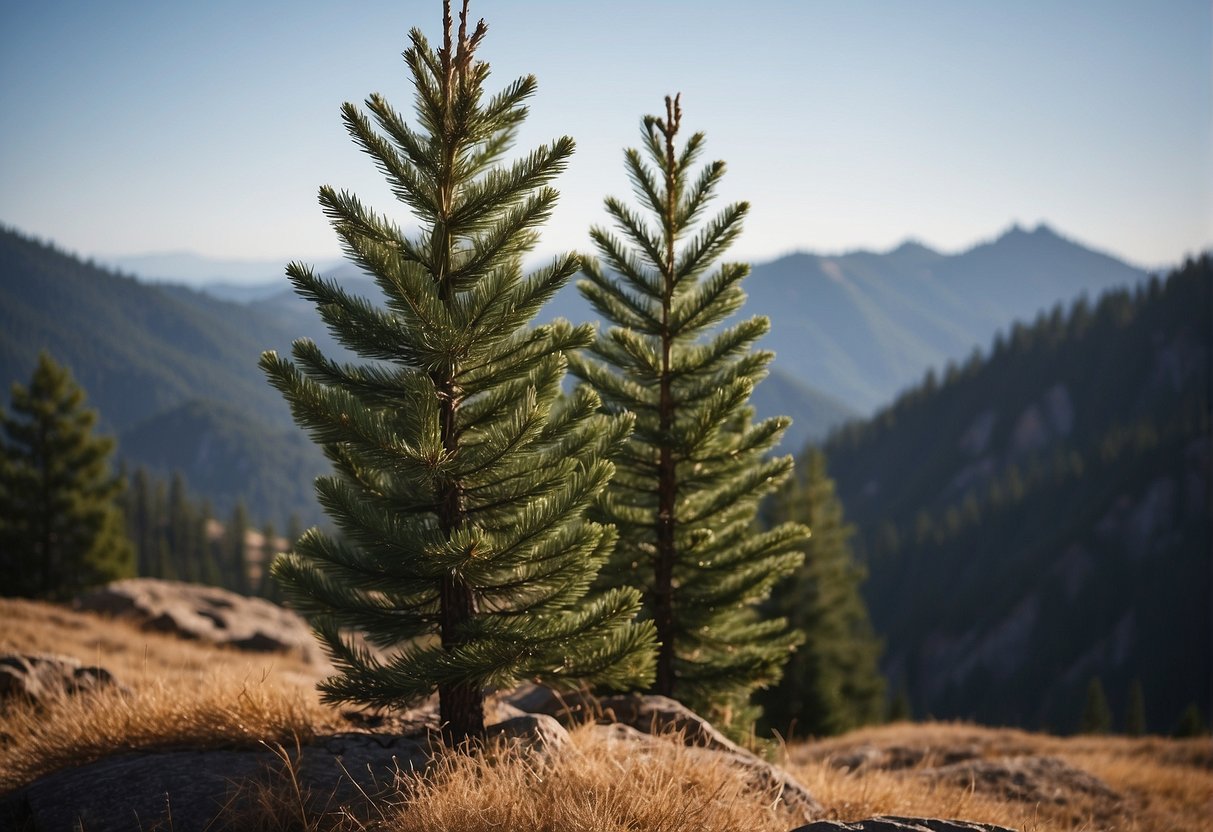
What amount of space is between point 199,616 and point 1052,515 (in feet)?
417

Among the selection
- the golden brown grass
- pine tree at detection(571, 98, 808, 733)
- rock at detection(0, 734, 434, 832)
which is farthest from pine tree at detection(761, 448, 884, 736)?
rock at detection(0, 734, 434, 832)

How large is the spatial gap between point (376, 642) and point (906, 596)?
125 meters

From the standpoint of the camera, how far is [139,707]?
17.9ft

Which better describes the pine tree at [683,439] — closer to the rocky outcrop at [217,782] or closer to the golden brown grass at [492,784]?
the golden brown grass at [492,784]

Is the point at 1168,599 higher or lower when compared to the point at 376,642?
lower

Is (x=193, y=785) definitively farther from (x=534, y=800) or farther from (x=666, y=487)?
(x=666, y=487)

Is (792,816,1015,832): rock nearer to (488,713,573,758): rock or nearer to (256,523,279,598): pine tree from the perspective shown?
(488,713,573,758): rock

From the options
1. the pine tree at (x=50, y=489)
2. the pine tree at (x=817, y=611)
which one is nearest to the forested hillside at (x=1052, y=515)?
the pine tree at (x=817, y=611)

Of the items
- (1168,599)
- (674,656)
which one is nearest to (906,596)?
(1168,599)

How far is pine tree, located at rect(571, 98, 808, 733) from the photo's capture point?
293 inches

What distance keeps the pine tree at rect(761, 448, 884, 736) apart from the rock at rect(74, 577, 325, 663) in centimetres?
1370

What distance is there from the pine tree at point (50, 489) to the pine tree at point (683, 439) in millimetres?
27094

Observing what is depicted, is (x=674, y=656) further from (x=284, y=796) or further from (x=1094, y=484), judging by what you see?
(x=1094, y=484)

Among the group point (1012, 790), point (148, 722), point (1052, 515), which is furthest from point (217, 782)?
point (1052, 515)
